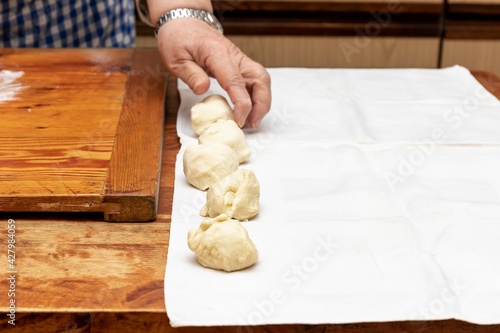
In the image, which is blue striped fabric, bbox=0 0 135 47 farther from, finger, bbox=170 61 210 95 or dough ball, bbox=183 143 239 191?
dough ball, bbox=183 143 239 191

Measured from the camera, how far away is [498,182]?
1.06 meters

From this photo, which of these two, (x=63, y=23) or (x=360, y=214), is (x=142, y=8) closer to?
(x=63, y=23)

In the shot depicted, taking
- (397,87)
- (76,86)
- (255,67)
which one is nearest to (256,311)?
(255,67)

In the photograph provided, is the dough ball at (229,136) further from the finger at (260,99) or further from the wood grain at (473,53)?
the wood grain at (473,53)

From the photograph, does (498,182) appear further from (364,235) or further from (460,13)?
(460,13)

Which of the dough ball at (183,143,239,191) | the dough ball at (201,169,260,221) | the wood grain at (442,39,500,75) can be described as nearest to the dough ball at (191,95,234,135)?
the dough ball at (183,143,239,191)

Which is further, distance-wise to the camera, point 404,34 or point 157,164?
point 404,34

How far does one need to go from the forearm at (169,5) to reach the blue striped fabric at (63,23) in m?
0.37

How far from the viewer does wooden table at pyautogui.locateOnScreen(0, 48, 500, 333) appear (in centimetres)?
72

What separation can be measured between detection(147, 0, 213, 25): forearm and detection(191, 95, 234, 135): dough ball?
254mm

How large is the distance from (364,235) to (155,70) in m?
0.75

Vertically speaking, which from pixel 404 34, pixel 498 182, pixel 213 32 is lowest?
pixel 404 34

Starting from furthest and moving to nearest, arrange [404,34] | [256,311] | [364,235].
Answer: [404,34], [364,235], [256,311]

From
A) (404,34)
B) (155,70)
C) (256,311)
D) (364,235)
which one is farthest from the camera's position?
(404,34)
